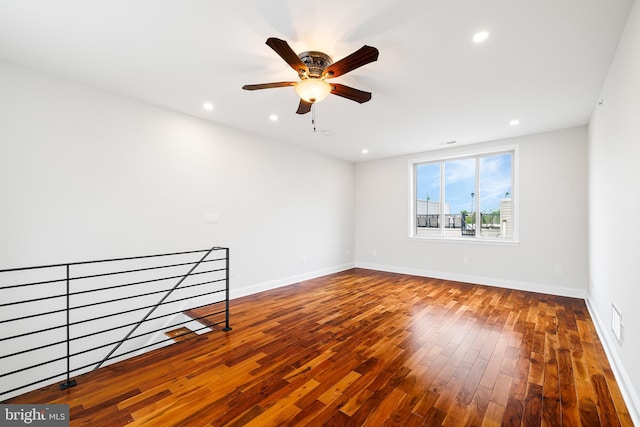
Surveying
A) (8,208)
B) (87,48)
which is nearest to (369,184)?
(87,48)

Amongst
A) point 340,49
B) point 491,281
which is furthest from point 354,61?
point 491,281

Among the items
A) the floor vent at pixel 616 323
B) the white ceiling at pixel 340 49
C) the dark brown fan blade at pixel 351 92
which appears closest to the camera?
the white ceiling at pixel 340 49

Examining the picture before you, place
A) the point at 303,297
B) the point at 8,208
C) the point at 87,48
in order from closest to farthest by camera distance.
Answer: the point at 87,48 < the point at 8,208 < the point at 303,297

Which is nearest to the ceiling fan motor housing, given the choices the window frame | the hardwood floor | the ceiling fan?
the ceiling fan

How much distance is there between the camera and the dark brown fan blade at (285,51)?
1.76m

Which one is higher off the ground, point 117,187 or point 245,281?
point 117,187

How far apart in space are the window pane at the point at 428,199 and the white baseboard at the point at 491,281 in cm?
84

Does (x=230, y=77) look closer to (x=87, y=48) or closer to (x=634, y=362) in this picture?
(x=87, y=48)

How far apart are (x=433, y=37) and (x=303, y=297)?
11.7ft

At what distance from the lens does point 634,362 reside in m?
1.78

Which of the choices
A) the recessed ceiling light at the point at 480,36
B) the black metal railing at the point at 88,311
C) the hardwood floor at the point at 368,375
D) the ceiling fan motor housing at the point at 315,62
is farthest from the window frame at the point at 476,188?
the black metal railing at the point at 88,311

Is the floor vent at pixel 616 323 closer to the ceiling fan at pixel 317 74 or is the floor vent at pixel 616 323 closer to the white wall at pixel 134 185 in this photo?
the ceiling fan at pixel 317 74

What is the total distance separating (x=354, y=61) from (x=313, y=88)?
0.42 m

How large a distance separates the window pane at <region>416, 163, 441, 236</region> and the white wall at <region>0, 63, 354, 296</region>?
2.50 meters
